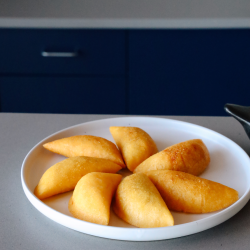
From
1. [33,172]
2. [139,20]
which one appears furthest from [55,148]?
[139,20]

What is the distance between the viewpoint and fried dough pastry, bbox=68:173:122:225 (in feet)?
1.40

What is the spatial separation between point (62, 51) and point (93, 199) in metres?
1.15

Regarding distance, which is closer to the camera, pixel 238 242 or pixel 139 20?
pixel 238 242

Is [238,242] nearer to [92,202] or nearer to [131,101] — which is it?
[92,202]

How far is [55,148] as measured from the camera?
0.63m

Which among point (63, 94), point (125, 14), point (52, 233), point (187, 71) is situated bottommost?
point (52, 233)

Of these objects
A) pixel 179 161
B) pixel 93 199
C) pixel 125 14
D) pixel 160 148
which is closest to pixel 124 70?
pixel 125 14

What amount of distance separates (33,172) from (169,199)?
258 millimetres

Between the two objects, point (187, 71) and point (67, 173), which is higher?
point (187, 71)

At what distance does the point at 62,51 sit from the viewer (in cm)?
148

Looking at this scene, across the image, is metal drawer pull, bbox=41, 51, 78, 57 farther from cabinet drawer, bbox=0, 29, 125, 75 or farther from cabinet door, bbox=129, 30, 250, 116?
cabinet door, bbox=129, 30, 250, 116

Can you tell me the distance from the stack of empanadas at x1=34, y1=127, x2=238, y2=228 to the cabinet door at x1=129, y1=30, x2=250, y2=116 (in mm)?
917

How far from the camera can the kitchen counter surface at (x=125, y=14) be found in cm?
140

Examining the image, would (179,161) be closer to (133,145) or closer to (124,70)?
(133,145)
